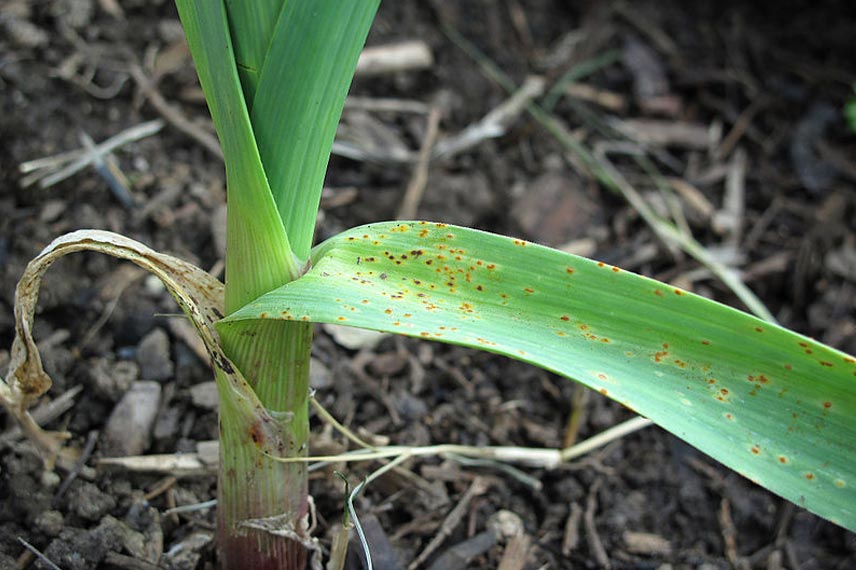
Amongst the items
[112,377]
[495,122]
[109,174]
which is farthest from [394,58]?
[112,377]

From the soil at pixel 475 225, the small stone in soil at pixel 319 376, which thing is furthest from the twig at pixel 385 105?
the small stone in soil at pixel 319 376

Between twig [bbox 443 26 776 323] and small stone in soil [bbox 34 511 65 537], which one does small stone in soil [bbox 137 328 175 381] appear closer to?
small stone in soil [bbox 34 511 65 537]

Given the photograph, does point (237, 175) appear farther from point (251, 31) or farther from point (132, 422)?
point (132, 422)

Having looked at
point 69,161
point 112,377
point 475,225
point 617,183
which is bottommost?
point 112,377

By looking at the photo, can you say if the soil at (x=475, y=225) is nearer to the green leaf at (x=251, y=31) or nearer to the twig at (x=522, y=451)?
the twig at (x=522, y=451)

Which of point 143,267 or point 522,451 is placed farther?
point 522,451

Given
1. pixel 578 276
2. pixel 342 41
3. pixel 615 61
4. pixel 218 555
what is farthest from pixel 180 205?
pixel 615 61
